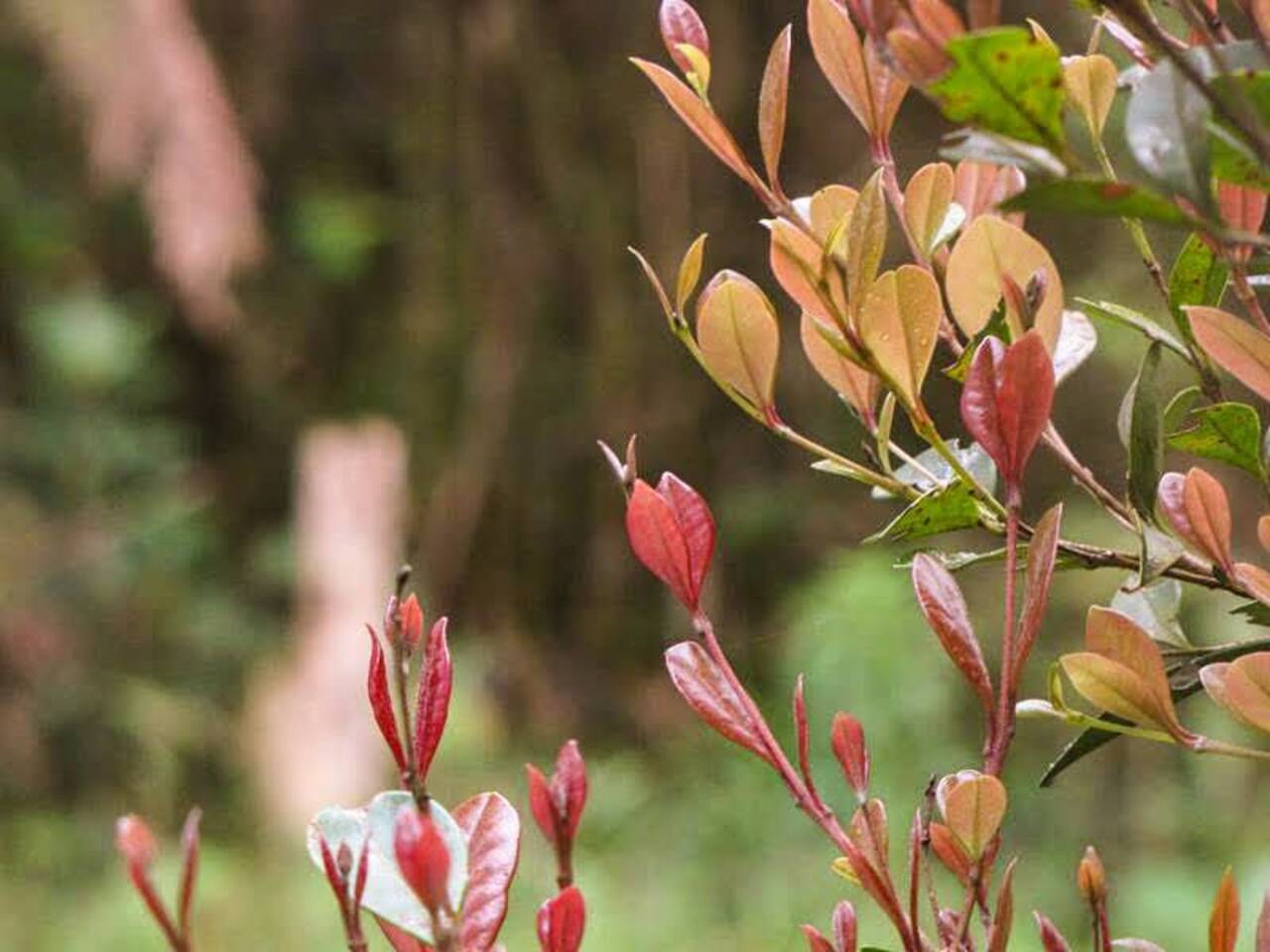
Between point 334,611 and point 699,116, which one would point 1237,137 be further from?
point 334,611

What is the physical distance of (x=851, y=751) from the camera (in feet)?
1.10

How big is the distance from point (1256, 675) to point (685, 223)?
262cm

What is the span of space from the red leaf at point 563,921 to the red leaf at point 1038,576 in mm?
A: 90

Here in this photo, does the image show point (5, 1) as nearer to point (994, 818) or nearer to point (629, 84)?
point (629, 84)

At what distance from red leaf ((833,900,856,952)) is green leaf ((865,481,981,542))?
8 cm

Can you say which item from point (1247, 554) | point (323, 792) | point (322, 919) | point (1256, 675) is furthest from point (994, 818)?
point (323, 792)

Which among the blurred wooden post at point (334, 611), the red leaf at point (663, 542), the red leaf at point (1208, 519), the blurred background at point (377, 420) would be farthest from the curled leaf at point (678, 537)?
the blurred wooden post at point (334, 611)

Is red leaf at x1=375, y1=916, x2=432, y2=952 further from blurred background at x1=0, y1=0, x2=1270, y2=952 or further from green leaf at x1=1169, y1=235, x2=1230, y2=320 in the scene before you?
blurred background at x1=0, y1=0, x2=1270, y2=952

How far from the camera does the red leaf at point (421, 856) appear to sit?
25 centimetres

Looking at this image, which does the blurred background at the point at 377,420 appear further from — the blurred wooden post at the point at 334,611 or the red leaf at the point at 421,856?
the red leaf at the point at 421,856

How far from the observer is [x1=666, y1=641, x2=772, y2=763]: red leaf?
335 millimetres

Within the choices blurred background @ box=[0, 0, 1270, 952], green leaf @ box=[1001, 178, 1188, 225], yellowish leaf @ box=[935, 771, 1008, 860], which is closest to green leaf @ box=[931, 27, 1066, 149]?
green leaf @ box=[1001, 178, 1188, 225]

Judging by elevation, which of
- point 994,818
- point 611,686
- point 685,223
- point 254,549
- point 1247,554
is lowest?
point 611,686

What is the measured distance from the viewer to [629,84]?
9.65 feet
